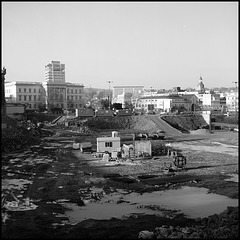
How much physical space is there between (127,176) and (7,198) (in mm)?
4815

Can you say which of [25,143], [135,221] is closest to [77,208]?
[135,221]

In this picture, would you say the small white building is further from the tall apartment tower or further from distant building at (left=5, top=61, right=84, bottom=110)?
the tall apartment tower

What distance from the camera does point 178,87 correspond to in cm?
7606

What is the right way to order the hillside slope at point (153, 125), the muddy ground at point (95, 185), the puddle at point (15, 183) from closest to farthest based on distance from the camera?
the muddy ground at point (95, 185) → the puddle at point (15, 183) → the hillside slope at point (153, 125)

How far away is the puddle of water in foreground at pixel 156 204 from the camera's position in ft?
30.9

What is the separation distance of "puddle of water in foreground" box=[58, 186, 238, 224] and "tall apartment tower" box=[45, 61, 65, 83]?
48.4 m

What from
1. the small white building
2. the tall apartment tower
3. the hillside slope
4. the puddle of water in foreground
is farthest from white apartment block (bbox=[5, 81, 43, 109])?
Result: the puddle of water in foreground

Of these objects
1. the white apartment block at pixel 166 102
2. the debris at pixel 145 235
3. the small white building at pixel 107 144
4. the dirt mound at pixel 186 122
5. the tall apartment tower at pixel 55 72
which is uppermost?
the tall apartment tower at pixel 55 72

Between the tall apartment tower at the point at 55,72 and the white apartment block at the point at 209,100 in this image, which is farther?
the white apartment block at the point at 209,100

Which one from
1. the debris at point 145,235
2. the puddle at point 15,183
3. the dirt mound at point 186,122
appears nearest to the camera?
the debris at point 145,235

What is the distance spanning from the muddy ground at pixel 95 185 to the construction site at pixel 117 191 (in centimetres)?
2

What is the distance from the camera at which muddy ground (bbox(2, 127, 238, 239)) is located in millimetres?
8203

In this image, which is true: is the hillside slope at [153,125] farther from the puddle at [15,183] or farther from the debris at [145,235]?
the debris at [145,235]

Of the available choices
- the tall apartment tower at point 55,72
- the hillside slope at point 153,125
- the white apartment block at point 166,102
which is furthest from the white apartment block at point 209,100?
the hillside slope at point 153,125
